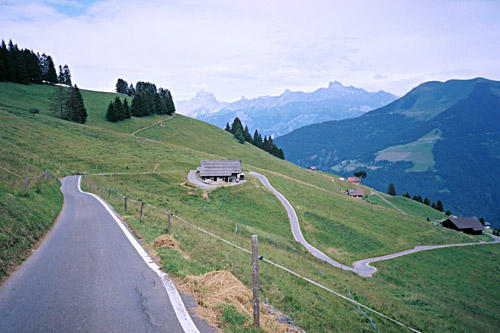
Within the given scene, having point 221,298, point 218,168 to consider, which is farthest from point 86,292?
point 218,168

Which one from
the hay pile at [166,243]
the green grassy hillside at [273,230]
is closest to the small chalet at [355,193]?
the green grassy hillside at [273,230]

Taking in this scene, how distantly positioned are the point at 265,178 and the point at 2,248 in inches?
2579

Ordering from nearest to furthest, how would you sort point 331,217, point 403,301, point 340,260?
point 403,301 < point 340,260 < point 331,217

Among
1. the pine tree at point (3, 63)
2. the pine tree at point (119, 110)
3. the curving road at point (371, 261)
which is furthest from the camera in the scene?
the pine tree at point (119, 110)

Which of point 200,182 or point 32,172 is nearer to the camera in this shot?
point 32,172

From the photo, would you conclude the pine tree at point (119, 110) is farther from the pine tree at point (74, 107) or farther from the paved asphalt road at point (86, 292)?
the paved asphalt road at point (86, 292)

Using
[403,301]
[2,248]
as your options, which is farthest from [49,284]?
[403,301]

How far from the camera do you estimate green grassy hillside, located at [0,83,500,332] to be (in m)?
12.8

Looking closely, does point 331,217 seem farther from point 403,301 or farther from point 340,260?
point 403,301

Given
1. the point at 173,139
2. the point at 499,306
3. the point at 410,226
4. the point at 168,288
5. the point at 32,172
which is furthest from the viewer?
the point at 173,139

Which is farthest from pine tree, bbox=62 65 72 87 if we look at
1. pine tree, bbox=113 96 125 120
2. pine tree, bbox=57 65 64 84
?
pine tree, bbox=113 96 125 120

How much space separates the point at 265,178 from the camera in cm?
7356

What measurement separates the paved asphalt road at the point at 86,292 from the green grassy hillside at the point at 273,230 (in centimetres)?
126

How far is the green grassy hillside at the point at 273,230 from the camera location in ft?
41.9
